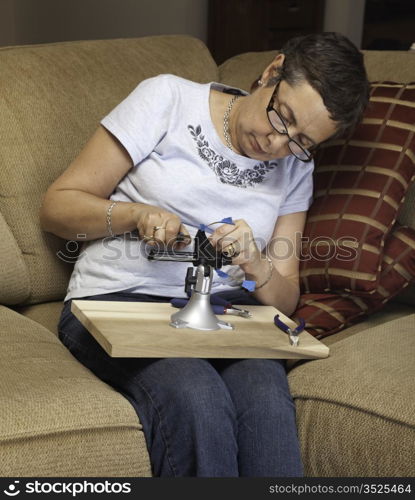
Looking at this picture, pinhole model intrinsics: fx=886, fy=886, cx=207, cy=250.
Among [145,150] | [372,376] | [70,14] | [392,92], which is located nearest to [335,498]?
[372,376]

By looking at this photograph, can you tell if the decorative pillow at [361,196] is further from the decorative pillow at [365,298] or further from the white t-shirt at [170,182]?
the white t-shirt at [170,182]

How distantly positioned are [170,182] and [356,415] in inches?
21.8

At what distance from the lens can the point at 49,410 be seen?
1370mm

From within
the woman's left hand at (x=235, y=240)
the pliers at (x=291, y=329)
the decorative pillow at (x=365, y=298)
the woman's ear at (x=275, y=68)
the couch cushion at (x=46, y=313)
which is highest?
the woman's ear at (x=275, y=68)

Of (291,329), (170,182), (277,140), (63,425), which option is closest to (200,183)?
(170,182)

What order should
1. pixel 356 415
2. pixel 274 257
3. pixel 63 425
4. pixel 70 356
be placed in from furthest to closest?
pixel 274 257 → pixel 70 356 → pixel 356 415 → pixel 63 425

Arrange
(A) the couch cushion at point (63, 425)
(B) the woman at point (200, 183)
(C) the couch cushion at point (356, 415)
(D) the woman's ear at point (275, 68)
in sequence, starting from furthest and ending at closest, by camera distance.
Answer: (D) the woman's ear at point (275, 68) < (B) the woman at point (200, 183) < (C) the couch cushion at point (356, 415) < (A) the couch cushion at point (63, 425)

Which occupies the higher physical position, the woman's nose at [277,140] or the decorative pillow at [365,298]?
the woman's nose at [277,140]

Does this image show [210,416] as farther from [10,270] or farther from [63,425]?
[10,270]

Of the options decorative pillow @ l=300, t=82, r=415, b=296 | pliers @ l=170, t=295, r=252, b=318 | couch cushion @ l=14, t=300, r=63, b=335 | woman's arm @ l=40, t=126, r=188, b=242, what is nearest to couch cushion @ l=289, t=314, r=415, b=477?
pliers @ l=170, t=295, r=252, b=318

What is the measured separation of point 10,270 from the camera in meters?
1.83

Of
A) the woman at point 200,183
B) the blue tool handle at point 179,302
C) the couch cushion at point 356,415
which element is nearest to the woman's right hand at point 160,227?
the woman at point 200,183

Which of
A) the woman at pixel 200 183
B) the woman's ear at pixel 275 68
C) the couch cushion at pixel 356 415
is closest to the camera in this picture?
the couch cushion at pixel 356 415

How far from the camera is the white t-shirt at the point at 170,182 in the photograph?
1.68 meters
